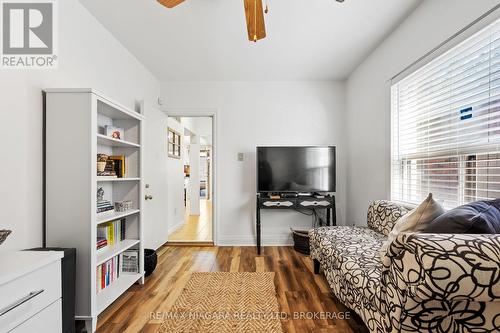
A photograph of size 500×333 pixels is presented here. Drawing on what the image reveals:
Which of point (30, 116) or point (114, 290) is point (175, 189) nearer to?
point (114, 290)

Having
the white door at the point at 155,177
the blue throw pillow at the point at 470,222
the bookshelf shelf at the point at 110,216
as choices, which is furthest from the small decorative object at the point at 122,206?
the blue throw pillow at the point at 470,222

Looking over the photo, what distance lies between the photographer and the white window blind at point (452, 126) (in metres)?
1.44

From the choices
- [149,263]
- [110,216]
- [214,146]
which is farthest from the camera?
[214,146]

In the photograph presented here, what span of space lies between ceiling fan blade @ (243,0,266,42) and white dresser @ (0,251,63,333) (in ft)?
6.27

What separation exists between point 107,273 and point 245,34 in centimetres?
261

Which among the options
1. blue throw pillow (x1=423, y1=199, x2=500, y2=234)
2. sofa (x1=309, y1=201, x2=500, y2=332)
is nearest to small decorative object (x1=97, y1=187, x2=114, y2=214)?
sofa (x1=309, y1=201, x2=500, y2=332)

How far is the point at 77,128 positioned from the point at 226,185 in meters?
2.16

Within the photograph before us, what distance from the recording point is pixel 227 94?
351cm

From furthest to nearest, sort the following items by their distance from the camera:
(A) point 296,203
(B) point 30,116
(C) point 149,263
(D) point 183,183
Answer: (D) point 183,183, (A) point 296,203, (C) point 149,263, (B) point 30,116

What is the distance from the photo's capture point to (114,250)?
2.00m

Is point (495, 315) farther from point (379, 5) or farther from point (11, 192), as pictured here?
point (11, 192)

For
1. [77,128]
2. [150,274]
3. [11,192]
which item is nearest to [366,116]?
[77,128]

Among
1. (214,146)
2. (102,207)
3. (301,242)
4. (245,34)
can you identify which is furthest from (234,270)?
(245,34)

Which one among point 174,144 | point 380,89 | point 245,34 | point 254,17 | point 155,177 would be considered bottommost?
point 155,177
